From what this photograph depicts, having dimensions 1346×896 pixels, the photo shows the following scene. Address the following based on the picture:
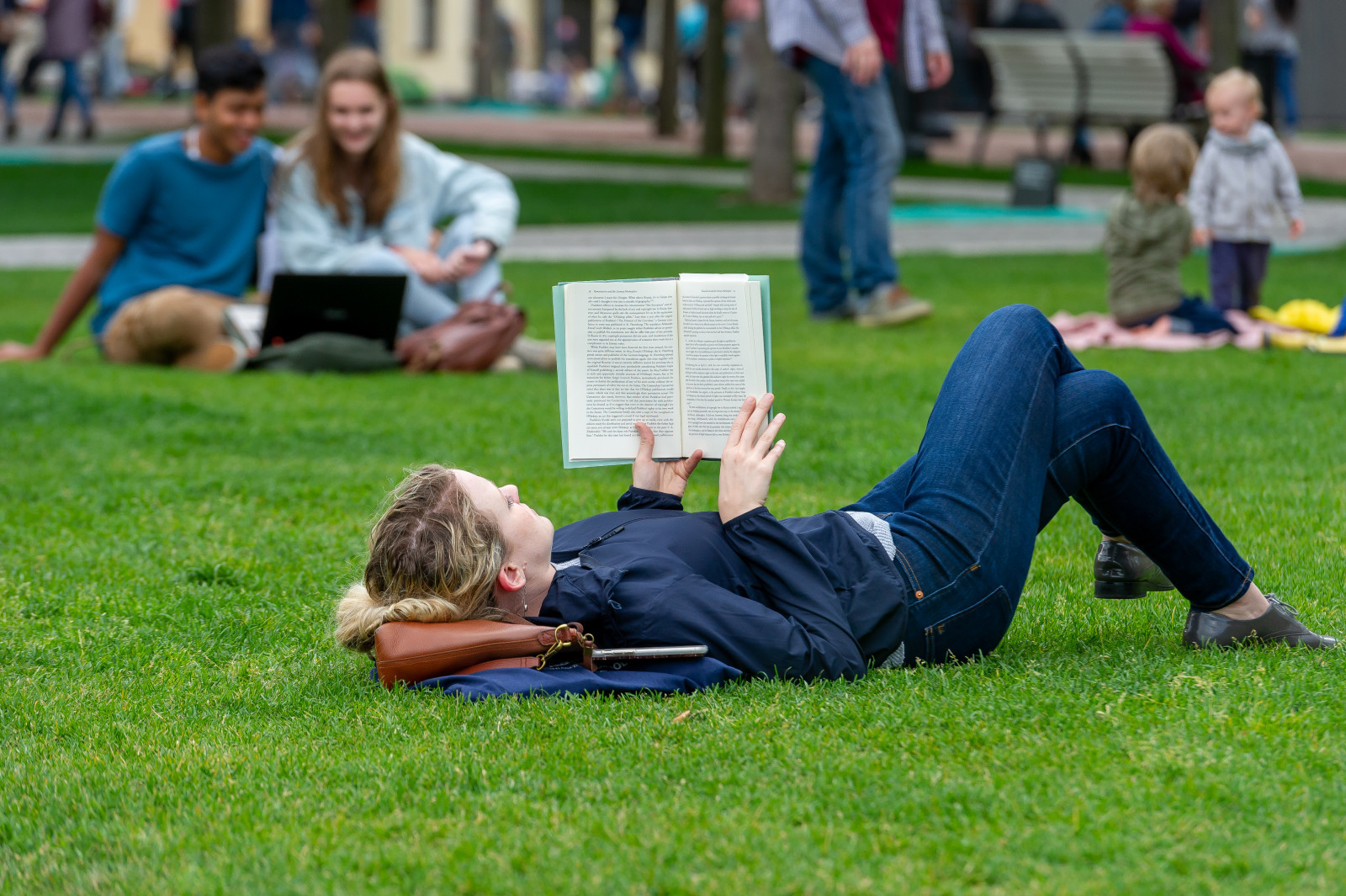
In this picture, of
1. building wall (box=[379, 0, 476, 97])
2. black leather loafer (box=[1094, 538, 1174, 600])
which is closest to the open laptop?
black leather loafer (box=[1094, 538, 1174, 600])

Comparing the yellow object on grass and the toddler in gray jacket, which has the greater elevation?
the toddler in gray jacket

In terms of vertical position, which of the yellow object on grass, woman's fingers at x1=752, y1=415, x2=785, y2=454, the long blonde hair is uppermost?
the long blonde hair

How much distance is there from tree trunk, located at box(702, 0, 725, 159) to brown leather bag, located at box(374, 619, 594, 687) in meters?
16.2

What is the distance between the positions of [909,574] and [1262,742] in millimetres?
772

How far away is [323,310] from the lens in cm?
805

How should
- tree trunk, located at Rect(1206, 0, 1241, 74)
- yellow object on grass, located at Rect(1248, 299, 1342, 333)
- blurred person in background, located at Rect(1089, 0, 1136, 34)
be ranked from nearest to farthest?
yellow object on grass, located at Rect(1248, 299, 1342, 333)
tree trunk, located at Rect(1206, 0, 1241, 74)
blurred person in background, located at Rect(1089, 0, 1136, 34)

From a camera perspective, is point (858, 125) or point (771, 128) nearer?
point (858, 125)

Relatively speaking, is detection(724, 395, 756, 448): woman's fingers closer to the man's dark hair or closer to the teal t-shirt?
the man's dark hair

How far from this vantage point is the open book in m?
3.44

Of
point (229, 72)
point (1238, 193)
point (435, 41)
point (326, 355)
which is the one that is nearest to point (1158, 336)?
point (1238, 193)

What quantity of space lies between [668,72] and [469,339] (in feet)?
56.7

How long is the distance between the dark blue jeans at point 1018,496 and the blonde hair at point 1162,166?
5610 millimetres

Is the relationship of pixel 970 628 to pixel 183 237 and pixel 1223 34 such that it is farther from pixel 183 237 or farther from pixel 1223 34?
pixel 1223 34

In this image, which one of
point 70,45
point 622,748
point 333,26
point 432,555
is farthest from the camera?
point 333,26
